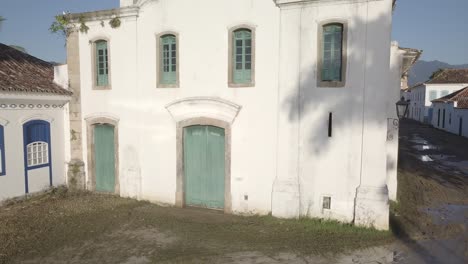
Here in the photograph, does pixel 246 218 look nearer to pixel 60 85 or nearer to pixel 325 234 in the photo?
pixel 325 234

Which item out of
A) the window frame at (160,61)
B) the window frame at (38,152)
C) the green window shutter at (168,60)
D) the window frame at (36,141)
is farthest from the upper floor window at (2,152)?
the green window shutter at (168,60)

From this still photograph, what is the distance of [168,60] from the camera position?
1027cm

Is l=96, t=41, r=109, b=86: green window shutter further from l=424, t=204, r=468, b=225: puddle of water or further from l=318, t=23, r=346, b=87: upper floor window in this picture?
l=424, t=204, r=468, b=225: puddle of water

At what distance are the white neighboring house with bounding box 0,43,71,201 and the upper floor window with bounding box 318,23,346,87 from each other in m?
8.76

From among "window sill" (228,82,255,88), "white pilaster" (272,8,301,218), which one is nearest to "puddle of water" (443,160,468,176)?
"white pilaster" (272,8,301,218)

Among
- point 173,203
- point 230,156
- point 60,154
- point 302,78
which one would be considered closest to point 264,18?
point 302,78

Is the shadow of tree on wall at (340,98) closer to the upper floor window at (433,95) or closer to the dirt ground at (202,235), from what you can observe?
the dirt ground at (202,235)

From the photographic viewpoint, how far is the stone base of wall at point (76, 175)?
38.4 feet

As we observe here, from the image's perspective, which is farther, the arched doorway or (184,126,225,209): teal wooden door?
the arched doorway

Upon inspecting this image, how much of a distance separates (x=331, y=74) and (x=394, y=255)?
4595 mm

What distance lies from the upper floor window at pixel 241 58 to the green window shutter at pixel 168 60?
194 cm

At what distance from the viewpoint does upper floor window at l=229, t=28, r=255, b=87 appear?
9.29 m

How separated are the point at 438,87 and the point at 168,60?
45573 mm

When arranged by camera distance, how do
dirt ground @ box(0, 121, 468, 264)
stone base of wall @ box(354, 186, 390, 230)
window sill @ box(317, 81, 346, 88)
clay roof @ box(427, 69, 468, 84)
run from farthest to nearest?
clay roof @ box(427, 69, 468, 84) → window sill @ box(317, 81, 346, 88) → stone base of wall @ box(354, 186, 390, 230) → dirt ground @ box(0, 121, 468, 264)
